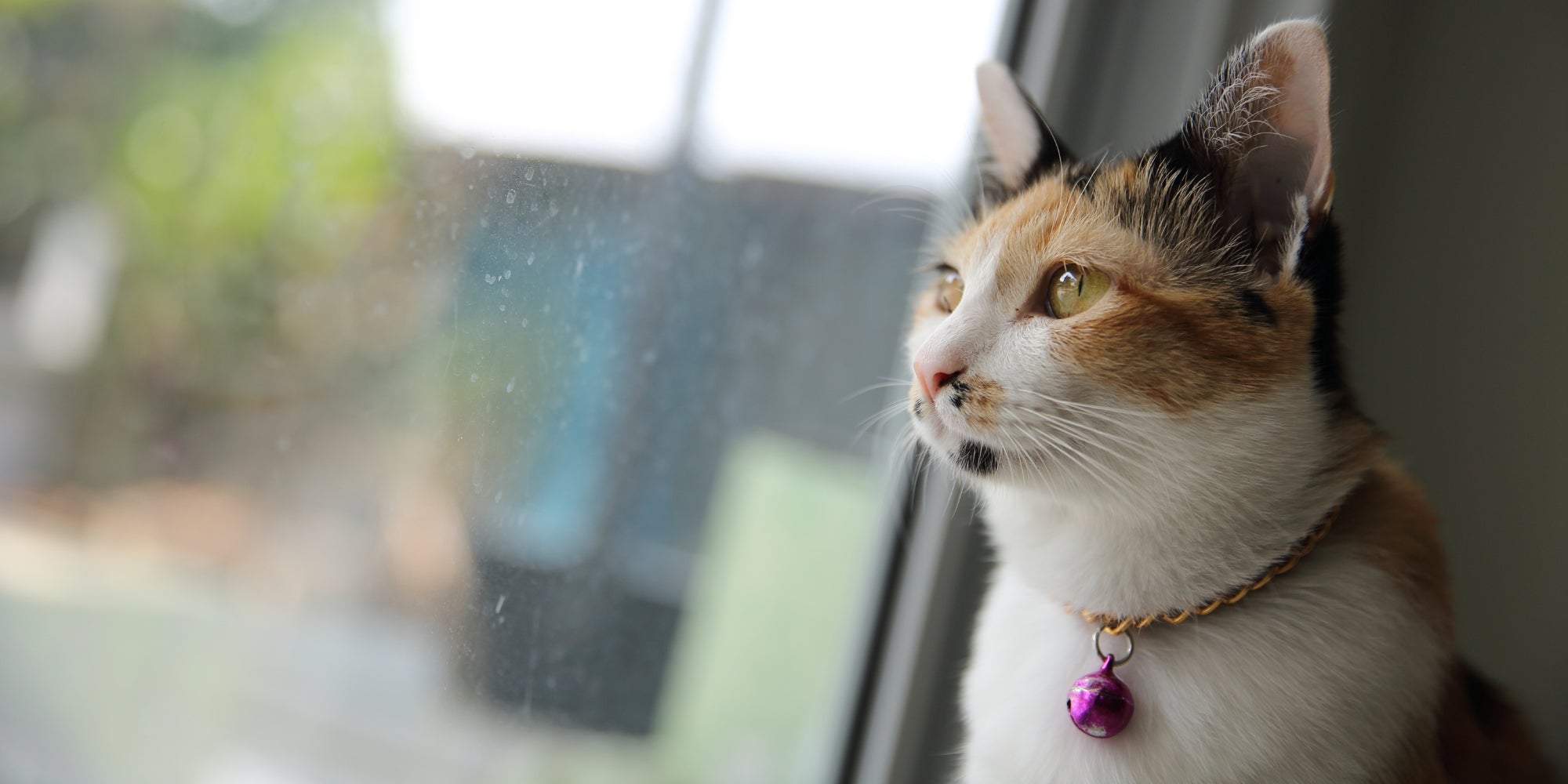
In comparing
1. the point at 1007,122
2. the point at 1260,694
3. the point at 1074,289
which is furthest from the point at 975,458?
the point at 1007,122

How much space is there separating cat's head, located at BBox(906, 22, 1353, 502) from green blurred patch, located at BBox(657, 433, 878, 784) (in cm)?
65

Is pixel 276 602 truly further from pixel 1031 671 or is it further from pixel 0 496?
pixel 1031 671

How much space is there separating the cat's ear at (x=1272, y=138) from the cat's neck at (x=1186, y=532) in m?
0.16

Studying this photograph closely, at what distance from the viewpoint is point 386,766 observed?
1196 millimetres

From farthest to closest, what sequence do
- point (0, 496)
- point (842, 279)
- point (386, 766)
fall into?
point (842, 279) → point (386, 766) → point (0, 496)

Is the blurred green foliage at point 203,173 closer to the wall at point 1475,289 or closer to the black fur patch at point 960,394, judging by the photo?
the black fur patch at point 960,394

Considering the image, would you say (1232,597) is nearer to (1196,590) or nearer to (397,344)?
(1196,590)

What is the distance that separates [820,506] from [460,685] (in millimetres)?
617

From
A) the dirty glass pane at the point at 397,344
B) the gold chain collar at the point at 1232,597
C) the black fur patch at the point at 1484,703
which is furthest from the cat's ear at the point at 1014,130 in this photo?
the black fur patch at the point at 1484,703

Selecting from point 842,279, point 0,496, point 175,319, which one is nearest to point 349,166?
point 175,319

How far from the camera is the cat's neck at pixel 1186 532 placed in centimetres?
71

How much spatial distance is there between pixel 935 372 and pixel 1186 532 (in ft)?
0.71

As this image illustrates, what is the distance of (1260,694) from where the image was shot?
2.21ft

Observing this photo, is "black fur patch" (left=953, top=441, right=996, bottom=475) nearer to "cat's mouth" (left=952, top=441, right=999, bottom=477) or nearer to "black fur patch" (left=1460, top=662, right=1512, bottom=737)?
"cat's mouth" (left=952, top=441, right=999, bottom=477)
